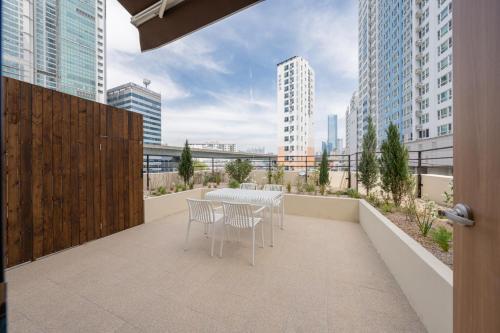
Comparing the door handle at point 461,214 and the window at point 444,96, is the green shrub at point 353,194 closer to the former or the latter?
the door handle at point 461,214

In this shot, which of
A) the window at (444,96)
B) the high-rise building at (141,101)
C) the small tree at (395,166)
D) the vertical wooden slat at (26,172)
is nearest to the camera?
the vertical wooden slat at (26,172)

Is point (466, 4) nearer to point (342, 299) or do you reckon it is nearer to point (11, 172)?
point (342, 299)

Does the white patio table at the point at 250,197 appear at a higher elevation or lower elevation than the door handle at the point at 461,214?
lower

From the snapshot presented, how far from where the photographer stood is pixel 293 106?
128ft

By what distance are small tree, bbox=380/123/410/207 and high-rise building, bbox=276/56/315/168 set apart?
3380cm

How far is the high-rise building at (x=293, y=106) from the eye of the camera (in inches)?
1522

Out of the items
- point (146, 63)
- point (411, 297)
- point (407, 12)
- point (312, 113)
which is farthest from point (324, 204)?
point (312, 113)

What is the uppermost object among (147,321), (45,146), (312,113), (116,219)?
(312,113)

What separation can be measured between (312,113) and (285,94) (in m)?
9.42

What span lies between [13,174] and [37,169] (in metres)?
0.23

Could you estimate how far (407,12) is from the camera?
26.0 metres

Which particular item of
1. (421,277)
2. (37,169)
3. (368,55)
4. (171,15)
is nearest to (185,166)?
(37,169)

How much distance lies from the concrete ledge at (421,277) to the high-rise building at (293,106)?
3578 centimetres

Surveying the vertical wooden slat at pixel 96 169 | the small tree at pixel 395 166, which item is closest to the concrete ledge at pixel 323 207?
the small tree at pixel 395 166
